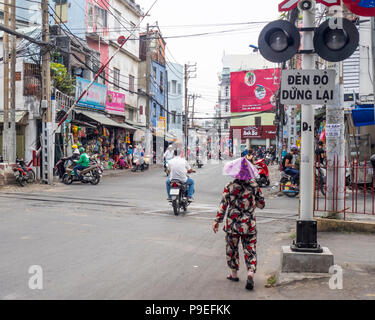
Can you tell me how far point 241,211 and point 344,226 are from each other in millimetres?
4099

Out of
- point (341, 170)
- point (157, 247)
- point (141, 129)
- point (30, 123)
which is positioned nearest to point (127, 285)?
point (157, 247)

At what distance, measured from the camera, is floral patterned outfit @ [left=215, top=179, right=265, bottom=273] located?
554 centimetres

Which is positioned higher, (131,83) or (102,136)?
(131,83)

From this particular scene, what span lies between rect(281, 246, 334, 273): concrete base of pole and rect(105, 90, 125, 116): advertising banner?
24.4 m

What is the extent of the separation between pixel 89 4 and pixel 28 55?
821 cm

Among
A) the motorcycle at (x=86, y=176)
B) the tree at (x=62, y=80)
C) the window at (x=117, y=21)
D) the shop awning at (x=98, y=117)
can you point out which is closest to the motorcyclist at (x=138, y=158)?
the shop awning at (x=98, y=117)

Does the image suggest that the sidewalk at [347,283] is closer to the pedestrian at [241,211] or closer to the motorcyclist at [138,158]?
the pedestrian at [241,211]

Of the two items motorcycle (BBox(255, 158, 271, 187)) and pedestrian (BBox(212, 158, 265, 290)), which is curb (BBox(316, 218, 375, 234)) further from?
motorcycle (BBox(255, 158, 271, 187))

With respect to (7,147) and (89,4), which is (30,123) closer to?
(7,147)

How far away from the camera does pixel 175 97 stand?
53438 mm

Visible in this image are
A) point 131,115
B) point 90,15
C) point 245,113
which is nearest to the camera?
point 90,15

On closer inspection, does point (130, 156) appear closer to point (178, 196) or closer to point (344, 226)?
point (178, 196)

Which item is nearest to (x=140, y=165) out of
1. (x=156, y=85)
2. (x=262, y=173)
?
(x=262, y=173)

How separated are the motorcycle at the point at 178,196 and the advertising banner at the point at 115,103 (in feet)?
59.8
